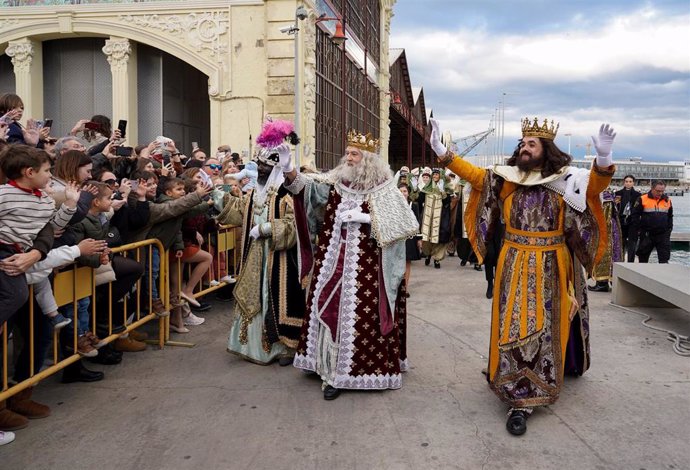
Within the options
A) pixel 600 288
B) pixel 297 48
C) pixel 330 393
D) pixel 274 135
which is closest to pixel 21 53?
pixel 297 48

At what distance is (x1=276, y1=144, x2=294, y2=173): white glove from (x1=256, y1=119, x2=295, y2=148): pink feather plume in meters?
0.13

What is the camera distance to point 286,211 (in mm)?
5129

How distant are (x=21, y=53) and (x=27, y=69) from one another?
1.12 ft

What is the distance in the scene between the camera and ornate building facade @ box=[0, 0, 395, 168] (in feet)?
40.0

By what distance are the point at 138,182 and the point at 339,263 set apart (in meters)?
1.99

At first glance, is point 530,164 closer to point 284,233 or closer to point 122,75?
point 284,233

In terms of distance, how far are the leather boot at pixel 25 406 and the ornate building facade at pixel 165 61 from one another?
8.88 metres

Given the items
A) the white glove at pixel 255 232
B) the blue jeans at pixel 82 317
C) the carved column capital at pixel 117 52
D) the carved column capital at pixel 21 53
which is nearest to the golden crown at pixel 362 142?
the white glove at pixel 255 232

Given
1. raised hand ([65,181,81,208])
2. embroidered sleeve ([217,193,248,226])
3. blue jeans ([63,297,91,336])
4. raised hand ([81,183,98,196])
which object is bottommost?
blue jeans ([63,297,91,336])

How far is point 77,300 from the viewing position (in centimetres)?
424

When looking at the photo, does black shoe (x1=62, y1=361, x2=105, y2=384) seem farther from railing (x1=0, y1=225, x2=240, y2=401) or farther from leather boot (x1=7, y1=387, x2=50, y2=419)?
leather boot (x1=7, y1=387, x2=50, y2=419)

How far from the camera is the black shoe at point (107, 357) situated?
4926 mm

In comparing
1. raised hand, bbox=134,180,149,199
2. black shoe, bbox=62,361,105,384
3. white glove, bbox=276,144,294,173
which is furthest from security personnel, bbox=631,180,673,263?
black shoe, bbox=62,361,105,384

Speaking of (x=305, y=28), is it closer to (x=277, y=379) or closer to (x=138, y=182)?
(x=138, y=182)
